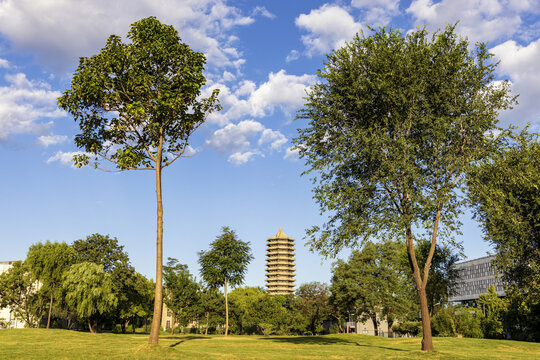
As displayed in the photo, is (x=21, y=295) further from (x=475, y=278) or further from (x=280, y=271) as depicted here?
(x=280, y=271)

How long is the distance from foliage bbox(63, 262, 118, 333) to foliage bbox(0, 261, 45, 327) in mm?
16128

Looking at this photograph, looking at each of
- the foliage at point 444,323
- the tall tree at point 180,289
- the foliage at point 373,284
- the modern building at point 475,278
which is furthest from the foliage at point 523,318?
the modern building at point 475,278

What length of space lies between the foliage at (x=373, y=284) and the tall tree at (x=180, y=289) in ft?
107

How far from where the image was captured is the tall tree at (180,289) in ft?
285

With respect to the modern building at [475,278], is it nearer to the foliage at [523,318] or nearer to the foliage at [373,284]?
the foliage at [373,284]

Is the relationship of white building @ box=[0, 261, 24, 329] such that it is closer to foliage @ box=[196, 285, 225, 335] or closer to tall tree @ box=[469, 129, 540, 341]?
foliage @ box=[196, 285, 225, 335]

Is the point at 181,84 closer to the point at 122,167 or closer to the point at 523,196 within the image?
the point at 122,167

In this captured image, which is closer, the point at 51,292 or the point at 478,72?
the point at 478,72

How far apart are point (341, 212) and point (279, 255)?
173 metres

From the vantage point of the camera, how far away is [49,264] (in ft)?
226

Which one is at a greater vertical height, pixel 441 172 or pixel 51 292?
pixel 441 172

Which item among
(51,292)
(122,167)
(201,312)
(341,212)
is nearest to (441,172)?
(341,212)

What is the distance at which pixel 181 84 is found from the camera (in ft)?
92.3

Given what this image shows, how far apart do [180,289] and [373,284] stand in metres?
41.5
